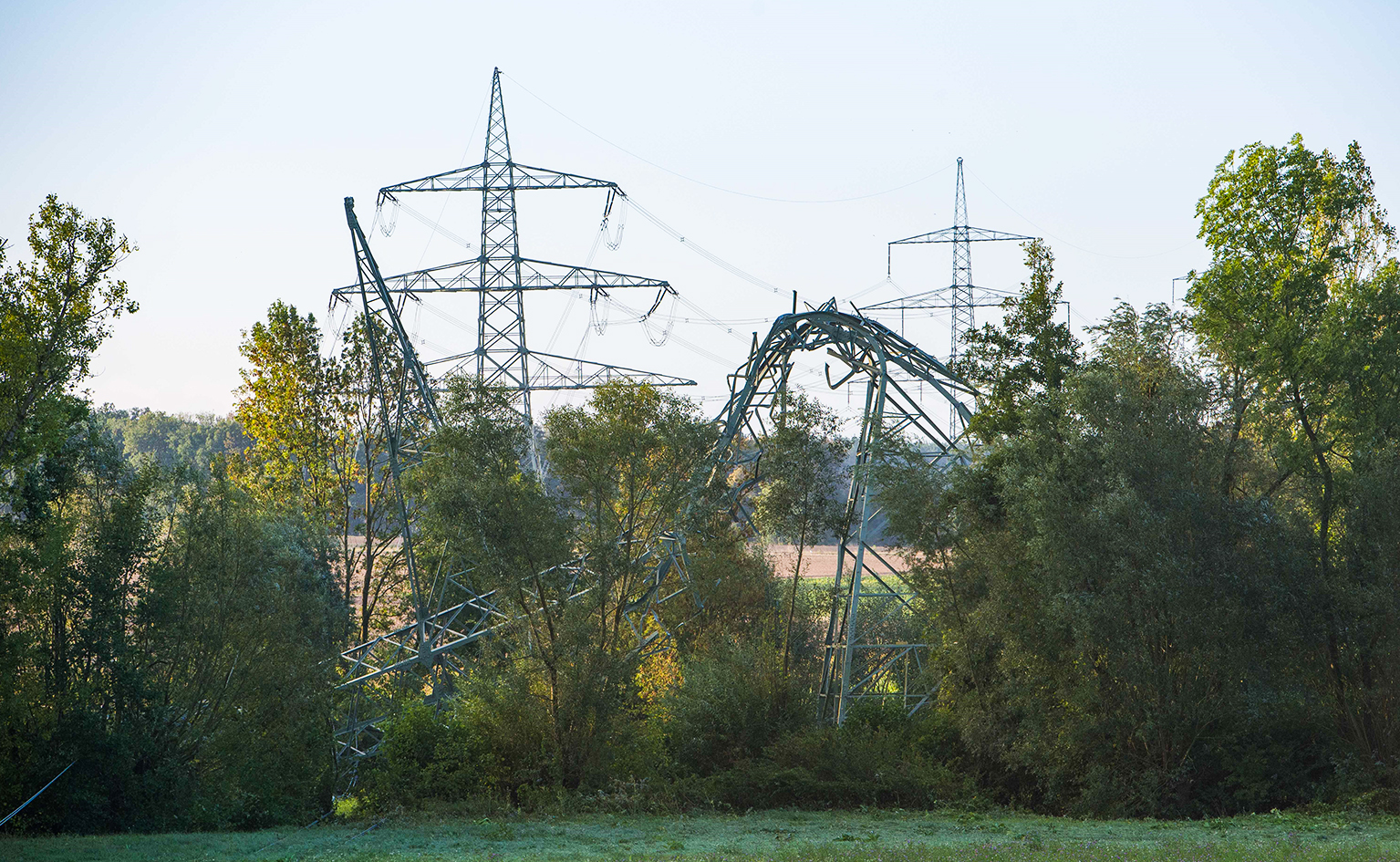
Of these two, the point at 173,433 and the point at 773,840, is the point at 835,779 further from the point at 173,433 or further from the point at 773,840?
the point at 173,433

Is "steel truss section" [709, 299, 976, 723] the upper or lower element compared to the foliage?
lower

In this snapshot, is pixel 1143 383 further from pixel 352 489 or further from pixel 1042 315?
pixel 352 489

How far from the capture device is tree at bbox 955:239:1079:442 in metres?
23.0

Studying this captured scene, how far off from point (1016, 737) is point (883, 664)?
484 cm

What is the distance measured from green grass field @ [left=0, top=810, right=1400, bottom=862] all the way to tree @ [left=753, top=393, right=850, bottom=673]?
8665 millimetres

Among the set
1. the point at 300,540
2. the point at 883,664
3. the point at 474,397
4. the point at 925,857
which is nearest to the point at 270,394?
the point at 300,540

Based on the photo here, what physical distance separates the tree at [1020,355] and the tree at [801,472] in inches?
147

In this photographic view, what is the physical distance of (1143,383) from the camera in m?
20.8

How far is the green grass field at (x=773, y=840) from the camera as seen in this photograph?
12.6 meters

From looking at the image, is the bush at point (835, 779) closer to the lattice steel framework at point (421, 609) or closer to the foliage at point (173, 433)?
the lattice steel framework at point (421, 609)

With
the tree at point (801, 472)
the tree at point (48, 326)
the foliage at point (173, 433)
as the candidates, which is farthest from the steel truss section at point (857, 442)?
the foliage at point (173, 433)

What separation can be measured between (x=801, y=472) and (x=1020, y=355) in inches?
223

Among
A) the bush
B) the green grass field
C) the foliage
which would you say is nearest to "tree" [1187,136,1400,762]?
the green grass field

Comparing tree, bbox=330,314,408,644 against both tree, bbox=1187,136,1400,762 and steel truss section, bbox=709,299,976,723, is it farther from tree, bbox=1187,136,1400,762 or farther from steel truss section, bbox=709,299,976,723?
tree, bbox=1187,136,1400,762
